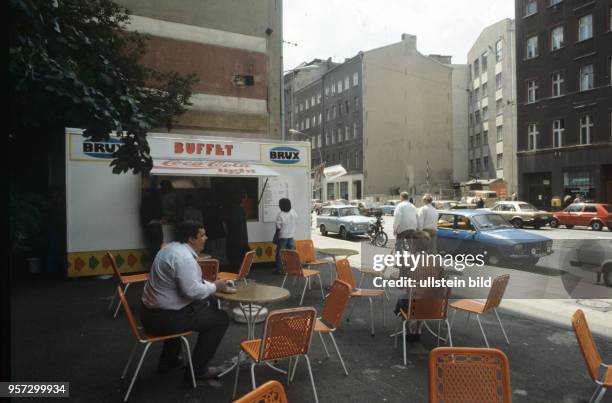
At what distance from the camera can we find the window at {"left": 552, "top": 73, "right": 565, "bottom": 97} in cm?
3164

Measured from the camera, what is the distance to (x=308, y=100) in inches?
2547

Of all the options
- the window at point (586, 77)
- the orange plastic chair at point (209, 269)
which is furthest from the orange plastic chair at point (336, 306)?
the window at point (586, 77)

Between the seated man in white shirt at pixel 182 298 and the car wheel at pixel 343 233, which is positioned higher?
the seated man in white shirt at pixel 182 298

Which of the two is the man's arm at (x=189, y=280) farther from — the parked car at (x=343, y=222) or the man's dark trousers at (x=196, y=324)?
the parked car at (x=343, y=222)

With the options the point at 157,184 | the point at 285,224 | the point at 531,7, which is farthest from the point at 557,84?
the point at 157,184

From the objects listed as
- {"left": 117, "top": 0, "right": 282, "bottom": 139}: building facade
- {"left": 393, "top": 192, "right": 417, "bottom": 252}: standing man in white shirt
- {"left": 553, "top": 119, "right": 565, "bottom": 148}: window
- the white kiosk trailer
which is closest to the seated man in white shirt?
the white kiosk trailer

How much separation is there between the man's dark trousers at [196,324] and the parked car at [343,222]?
53.2 feet

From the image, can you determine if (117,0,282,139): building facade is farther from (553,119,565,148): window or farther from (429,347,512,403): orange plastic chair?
(553,119,565,148): window

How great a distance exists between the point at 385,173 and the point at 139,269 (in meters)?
43.0

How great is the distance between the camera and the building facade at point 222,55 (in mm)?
14578

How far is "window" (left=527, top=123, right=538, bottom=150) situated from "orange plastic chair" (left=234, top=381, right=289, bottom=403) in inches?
1413

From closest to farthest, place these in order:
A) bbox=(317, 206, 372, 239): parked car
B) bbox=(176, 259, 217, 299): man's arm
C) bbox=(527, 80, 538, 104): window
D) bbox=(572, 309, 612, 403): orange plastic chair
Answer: bbox=(572, 309, 612, 403): orange plastic chair → bbox=(176, 259, 217, 299): man's arm → bbox=(317, 206, 372, 239): parked car → bbox=(527, 80, 538, 104): window

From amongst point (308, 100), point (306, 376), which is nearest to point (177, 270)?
point (306, 376)

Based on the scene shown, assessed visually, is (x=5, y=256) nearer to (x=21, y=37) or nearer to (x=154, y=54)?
(x=21, y=37)
